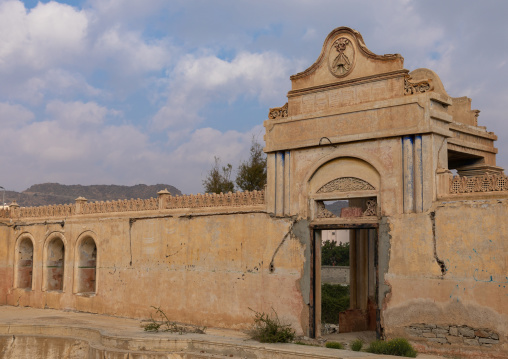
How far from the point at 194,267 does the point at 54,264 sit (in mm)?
7083

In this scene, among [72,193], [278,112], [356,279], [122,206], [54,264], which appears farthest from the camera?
[72,193]

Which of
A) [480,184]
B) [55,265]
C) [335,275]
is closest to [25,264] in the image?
[55,265]

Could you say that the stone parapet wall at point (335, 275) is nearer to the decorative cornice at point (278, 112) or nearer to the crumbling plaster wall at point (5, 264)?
the crumbling plaster wall at point (5, 264)

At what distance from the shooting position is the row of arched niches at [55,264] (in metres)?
18.8

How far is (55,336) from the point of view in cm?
1428

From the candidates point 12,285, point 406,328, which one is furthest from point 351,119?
point 12,285

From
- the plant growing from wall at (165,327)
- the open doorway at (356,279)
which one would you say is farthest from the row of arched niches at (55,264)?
the open doorway at (356,279)

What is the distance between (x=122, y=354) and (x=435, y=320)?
6132 mm

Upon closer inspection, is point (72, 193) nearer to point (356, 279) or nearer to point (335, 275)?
point (335, 275)

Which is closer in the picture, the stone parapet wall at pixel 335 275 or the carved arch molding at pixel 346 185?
the carved arch molding at pixel 346 185

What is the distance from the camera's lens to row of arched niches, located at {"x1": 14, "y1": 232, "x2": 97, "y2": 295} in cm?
1883

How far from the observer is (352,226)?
12492 millimetres

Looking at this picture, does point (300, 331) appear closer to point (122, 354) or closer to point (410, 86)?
point (122, 354)

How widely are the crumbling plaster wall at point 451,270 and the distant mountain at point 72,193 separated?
77061mm
